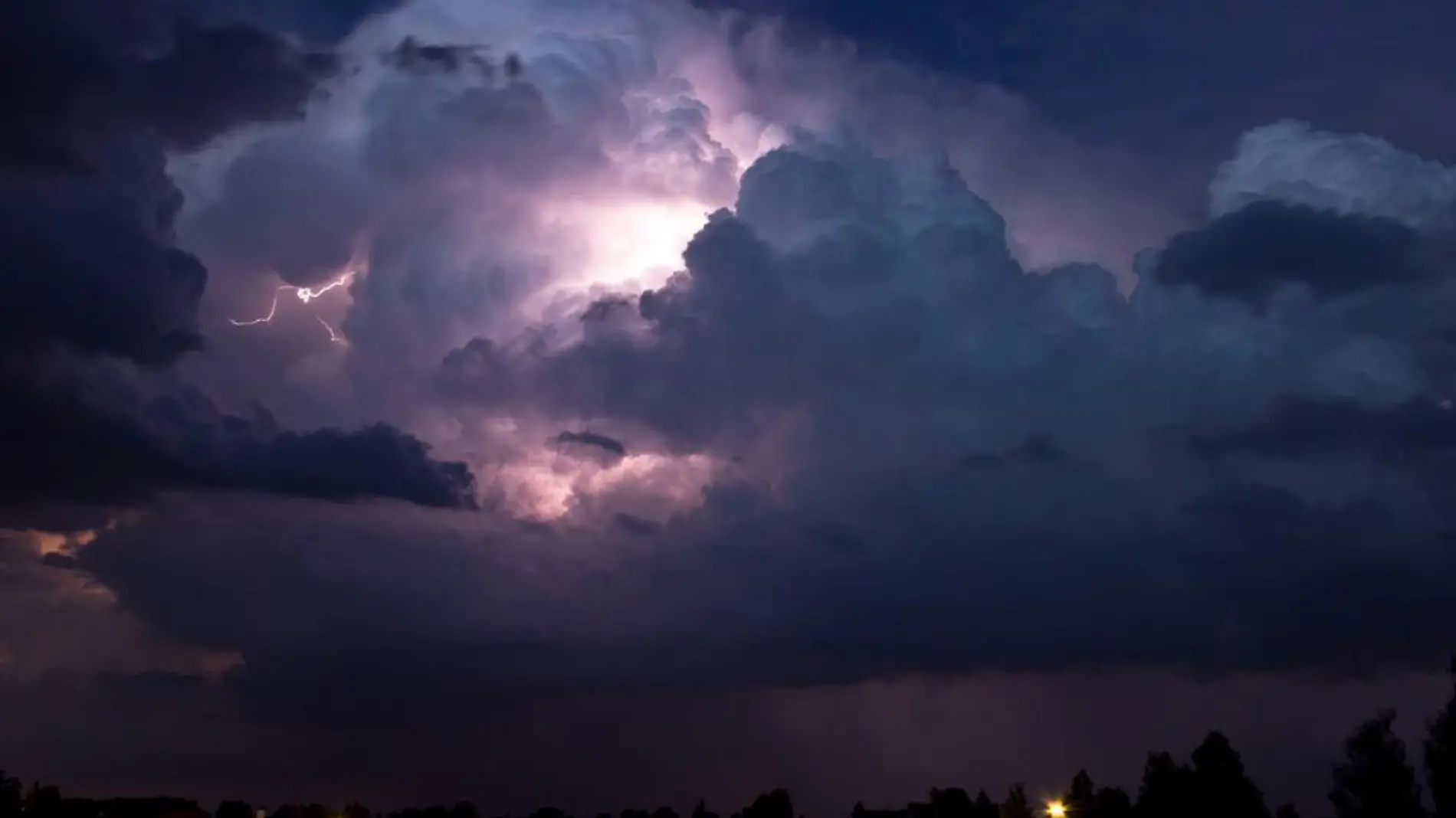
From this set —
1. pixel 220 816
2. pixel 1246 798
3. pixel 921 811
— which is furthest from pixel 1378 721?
pixel 220 816

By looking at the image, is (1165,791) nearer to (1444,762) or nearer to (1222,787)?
(1222,787)

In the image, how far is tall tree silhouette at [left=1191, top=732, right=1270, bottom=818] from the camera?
9962 cm

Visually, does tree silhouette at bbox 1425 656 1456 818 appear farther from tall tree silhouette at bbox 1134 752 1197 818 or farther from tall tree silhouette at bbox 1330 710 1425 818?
tall tree silhouette at bbox 1134 752 1197 818

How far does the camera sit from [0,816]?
144 meters

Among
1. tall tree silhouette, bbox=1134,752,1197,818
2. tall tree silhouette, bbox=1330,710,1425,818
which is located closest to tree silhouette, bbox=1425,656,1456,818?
tall tree silhouette, bbox=1330,710,1425,818

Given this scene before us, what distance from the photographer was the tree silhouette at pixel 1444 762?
7475 centimetres

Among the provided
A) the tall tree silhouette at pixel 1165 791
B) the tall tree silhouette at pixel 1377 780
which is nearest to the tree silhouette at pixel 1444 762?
the tall tree silhouette at pixel 1377 780

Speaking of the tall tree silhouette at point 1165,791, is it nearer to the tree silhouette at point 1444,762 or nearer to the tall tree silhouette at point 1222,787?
the tall tree silhouette at point 1222,787

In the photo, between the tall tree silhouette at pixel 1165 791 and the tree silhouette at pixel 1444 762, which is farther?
the tall tree silhouette at pixel 1165 791

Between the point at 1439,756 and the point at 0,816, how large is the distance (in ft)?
408

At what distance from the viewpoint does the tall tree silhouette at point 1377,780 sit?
7912 cm

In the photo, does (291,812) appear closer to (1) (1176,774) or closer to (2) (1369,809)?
(1) (1176,774)

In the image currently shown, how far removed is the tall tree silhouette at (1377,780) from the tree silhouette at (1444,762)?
2613mm

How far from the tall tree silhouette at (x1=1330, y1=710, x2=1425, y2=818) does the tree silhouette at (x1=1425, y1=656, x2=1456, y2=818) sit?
103 inches
